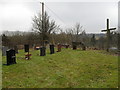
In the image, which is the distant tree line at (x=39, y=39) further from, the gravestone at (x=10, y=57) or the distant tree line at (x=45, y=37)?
the gravestone at (x=10, y=57)

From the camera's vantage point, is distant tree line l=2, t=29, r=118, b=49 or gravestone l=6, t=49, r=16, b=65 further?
distant tree line l=2, t=29, r=118, b=49

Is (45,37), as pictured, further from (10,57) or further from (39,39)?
(10,57)

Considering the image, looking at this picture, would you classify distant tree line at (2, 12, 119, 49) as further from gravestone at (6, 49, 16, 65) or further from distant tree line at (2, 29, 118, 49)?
gravestone at (6, 49, 16, 65)

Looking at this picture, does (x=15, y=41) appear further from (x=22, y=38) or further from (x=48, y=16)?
(x=48, y=16)

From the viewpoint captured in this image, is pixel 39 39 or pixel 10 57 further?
pixel 39 39

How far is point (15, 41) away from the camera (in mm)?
27547

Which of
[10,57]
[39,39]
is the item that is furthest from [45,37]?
[10,57]

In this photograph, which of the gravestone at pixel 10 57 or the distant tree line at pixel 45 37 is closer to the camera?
the gravestone at pixel 10 57

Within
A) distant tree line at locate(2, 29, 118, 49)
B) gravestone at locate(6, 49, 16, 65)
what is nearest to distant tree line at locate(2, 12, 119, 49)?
distant tree line at locate(2, 29, 118, 49)

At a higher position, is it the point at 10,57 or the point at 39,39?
the point at 39,39

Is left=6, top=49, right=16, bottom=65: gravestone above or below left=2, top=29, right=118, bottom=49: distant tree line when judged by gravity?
below

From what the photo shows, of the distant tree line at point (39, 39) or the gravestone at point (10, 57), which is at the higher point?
the distant tree line at point (39, 39)

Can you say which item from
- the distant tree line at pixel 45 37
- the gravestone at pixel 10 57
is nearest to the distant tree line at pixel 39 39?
the distant tree line at pixel 45 37

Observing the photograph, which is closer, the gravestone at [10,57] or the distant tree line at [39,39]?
the gravestone at [10,57]
